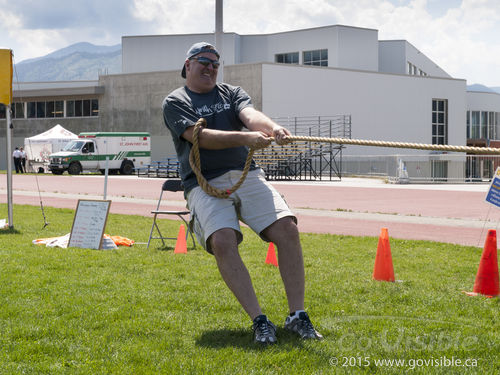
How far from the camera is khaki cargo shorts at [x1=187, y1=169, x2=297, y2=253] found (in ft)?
14.2

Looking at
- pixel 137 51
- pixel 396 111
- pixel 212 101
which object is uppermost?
pixel 137 51

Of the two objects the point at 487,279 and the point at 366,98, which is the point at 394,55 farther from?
the point at 487,279

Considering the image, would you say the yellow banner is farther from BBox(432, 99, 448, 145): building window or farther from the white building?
BBox(432, 99, 448, 145): building window

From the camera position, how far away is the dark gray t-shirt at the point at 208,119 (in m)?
4.49

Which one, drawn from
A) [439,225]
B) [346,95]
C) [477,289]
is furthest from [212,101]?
[346,95]

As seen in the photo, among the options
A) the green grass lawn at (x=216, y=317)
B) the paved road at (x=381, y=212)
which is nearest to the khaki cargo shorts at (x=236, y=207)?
the green grass lawn at (x=216, y=317)

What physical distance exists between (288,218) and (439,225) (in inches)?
346

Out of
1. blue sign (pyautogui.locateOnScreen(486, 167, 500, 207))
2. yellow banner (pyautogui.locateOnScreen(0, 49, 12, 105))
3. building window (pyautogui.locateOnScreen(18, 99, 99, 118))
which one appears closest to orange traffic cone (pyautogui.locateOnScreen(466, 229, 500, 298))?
blue sign (pyautogui.locateOnScreen(486, 167, 500, 207))

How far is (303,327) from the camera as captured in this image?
13.9 ft

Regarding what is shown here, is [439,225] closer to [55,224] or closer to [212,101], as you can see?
[55,224]

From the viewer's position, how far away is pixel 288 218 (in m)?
4.39

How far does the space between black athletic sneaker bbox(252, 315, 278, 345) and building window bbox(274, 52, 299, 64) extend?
55.0 metres

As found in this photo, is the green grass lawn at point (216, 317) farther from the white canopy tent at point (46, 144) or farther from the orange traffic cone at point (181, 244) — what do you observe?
the white canopy tent at point (46, 144)

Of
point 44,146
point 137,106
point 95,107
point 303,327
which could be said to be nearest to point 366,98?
point 137,106
